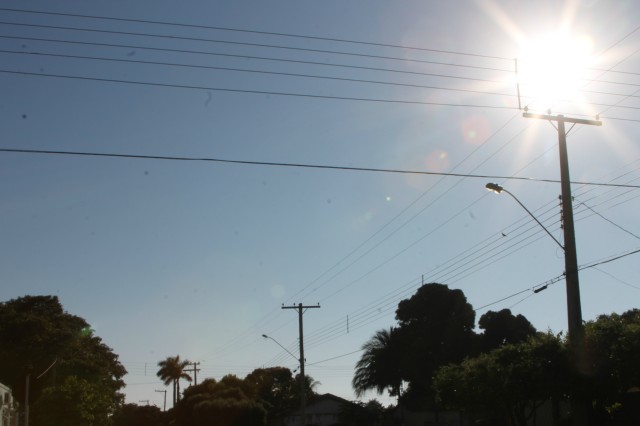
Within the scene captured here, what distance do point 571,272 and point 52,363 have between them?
1658 inches

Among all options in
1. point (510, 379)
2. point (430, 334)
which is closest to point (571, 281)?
point (510, 379)

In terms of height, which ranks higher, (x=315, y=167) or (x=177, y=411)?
(x=315, y=167)

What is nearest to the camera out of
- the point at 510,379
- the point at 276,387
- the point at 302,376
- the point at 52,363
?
the point at 510,379

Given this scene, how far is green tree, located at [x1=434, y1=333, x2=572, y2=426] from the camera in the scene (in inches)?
925

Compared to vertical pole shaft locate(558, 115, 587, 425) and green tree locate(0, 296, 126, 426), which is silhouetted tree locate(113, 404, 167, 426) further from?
vertical pole shaft locate(558, 115, 587, 425)

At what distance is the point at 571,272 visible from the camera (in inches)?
802

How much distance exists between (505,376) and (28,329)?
37091 mm

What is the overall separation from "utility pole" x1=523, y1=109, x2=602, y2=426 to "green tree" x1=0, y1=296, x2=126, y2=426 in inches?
1291

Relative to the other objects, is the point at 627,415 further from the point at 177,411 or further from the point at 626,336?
the point at 177,411

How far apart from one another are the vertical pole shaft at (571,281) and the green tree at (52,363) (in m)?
32.7

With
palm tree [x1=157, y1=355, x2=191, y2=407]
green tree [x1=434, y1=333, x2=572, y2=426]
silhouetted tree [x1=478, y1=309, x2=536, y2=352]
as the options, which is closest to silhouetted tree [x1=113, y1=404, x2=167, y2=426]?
palm tree [x1=157, y1=355, x2=191, y2=407]

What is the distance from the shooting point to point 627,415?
2634 centimetres

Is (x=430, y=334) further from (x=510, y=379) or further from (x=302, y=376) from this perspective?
(x=510, y=379)

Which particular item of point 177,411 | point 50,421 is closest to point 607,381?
point 50,421
